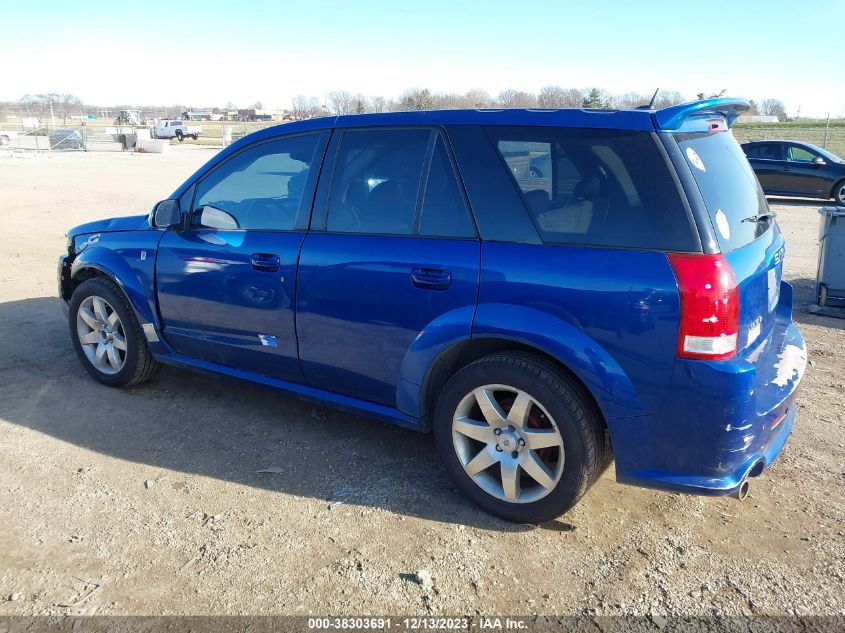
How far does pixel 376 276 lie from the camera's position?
11.4ft

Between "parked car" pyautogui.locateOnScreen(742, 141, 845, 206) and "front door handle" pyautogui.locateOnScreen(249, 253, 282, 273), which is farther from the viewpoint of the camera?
"parked car" pyautogui.locateOnScreen(742, 141, 845, 206)

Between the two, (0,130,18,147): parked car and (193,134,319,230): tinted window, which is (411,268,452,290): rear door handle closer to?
(193,134,319,230): tinted window

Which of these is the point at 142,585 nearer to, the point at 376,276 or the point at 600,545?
the point at 376,276

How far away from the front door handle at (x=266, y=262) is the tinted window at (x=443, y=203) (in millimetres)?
900

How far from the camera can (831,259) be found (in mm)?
6922

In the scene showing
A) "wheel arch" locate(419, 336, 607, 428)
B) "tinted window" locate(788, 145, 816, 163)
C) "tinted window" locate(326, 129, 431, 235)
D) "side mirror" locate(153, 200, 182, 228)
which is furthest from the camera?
"tinted window" locate(788, 145, 816, 163)

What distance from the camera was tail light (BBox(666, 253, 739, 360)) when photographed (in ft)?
8.82

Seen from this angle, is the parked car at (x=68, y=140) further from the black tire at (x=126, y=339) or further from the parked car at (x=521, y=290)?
the parked car at (x=521, y=290)

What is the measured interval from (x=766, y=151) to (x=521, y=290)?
1663 cm

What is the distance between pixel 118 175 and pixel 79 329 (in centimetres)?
1856

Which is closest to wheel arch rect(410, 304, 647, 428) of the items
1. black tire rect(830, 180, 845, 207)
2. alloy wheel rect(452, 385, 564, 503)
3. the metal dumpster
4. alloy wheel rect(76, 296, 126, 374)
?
alloy wheel rect(452, 385, 564, 503)

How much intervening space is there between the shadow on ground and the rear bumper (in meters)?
0.63

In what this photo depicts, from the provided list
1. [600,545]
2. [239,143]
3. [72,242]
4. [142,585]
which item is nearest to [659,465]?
[600,545]

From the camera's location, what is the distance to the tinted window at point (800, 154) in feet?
54.1
